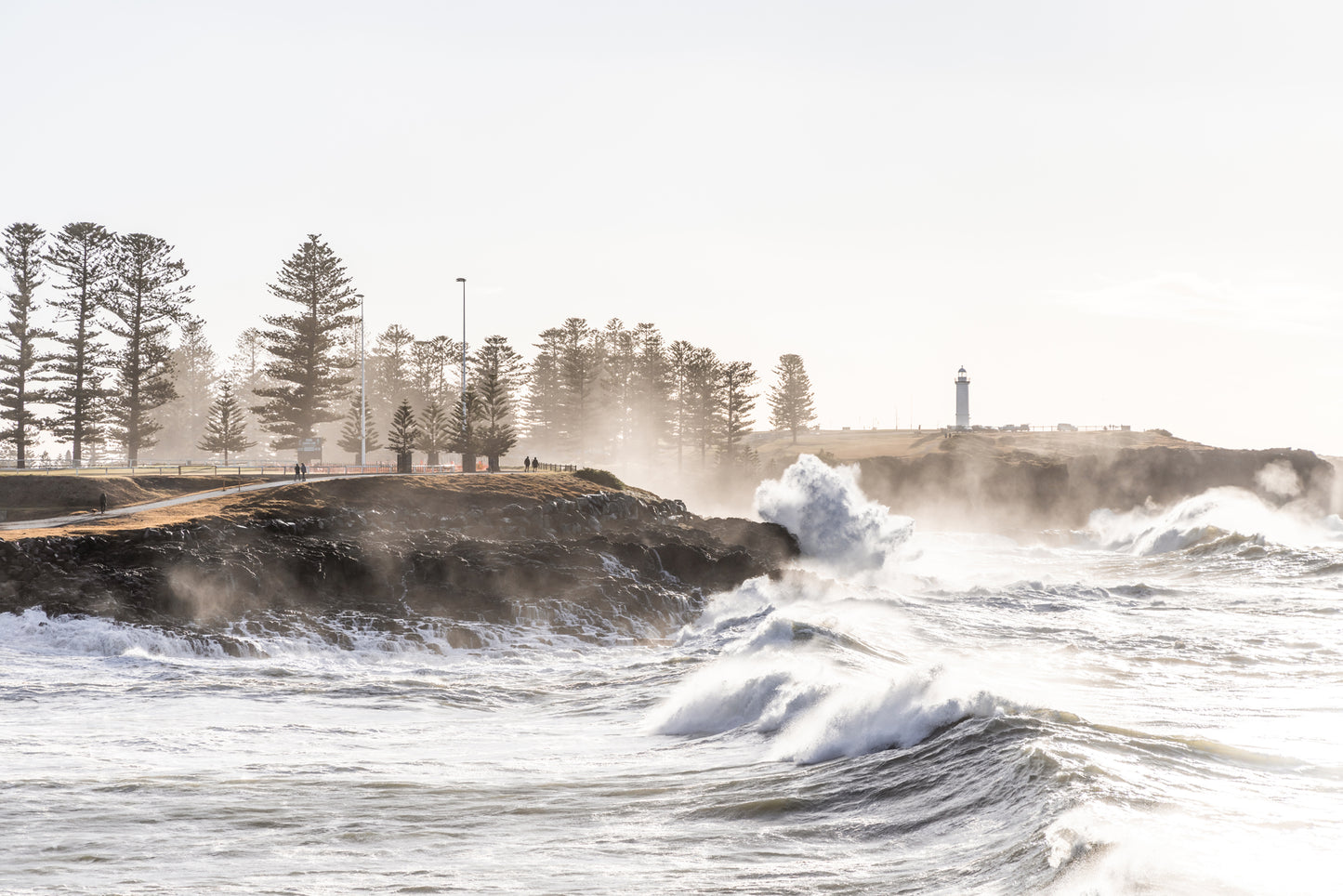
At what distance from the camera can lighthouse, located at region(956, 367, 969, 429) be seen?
110 metres

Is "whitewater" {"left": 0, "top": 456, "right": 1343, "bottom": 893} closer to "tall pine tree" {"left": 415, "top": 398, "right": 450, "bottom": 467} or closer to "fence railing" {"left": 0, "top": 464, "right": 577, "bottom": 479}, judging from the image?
"fence railing" {"left": 0, "top": 464, "right": 577, "bottom": 479}

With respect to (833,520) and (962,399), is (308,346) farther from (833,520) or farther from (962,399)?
(962,399)

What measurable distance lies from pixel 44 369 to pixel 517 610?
4092 cm

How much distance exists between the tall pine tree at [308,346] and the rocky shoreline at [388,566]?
29.7 metres

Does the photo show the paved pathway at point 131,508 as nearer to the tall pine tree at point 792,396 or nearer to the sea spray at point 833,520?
the sea spray at point 833,520

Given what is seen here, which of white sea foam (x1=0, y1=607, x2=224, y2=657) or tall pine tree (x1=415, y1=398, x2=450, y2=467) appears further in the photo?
tall pine tree (x1=415, y1=398, x2=450, y2=467)

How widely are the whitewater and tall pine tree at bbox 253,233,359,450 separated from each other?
134ft

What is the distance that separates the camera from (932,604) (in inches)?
1328

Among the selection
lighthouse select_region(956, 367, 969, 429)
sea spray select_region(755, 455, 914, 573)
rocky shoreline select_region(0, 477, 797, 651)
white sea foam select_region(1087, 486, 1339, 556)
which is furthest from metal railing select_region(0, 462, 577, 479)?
lighthouse select_region(956, 367, 969, 429)

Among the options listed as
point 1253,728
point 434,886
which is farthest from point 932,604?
point 434,886

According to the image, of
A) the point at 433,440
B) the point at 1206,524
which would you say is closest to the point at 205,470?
the point at 433,440

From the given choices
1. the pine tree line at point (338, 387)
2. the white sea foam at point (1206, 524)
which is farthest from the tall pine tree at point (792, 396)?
the white sea foam at point (1206, 524)

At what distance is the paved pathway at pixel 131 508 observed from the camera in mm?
30016

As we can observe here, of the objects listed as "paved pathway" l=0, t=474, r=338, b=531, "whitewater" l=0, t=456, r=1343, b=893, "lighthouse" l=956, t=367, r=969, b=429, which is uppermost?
"lighthouse" l=956, t=367, r=969, b=429
